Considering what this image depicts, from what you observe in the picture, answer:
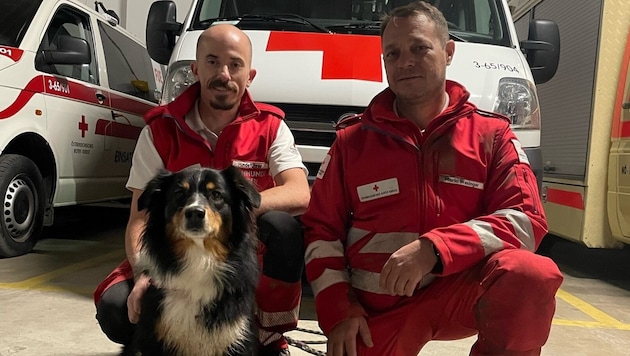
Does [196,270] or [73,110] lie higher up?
[73,110]

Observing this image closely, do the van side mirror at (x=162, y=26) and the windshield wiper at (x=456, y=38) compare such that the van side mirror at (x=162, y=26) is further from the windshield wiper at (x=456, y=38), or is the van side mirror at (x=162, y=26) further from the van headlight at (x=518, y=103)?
the van headlight at (x=518, y=103)

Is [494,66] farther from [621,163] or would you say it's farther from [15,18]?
[15,18]

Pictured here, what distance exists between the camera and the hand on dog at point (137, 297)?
6.31 ft

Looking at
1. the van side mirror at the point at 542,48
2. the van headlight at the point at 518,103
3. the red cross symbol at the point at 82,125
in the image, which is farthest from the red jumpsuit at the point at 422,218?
the red cross symbol at the point at 82,125

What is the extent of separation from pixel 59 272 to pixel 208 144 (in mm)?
2404

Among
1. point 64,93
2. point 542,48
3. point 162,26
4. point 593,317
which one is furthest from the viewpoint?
point 64,93

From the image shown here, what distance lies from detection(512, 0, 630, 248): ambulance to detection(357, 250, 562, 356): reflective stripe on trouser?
9.95 feet

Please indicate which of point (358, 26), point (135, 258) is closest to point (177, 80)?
point (358, 26)

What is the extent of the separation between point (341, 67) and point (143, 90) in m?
3.83

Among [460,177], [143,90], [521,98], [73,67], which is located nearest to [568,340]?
[521,98]

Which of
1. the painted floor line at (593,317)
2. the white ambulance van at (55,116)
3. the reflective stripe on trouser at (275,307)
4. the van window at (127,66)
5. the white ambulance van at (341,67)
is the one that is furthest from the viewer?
the van window at (127,66)

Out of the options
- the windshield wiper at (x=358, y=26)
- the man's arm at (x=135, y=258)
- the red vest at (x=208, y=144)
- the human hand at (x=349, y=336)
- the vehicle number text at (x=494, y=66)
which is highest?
the windshield wiper at (x=358, y=26)

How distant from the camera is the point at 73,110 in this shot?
4.70m

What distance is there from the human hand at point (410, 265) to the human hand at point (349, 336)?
7.5 inches
